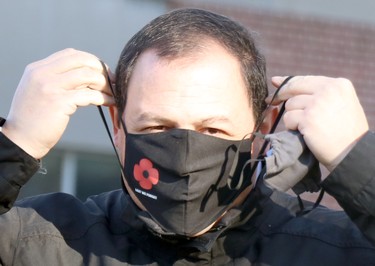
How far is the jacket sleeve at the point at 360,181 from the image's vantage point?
308cm

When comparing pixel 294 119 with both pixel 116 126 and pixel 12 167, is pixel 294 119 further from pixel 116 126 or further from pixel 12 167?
pixel 12 167

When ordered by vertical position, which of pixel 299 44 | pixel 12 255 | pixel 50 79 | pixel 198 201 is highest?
pixel 50 79

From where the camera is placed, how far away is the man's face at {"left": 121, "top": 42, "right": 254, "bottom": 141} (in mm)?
3271

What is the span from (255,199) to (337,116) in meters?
0.46

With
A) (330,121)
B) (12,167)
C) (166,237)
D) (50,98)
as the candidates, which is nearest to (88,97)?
(50,98)

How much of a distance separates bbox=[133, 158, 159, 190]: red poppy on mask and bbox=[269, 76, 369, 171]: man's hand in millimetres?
484

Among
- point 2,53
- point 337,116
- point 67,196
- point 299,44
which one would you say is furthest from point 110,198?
point 299,44

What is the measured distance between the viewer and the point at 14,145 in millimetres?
3338

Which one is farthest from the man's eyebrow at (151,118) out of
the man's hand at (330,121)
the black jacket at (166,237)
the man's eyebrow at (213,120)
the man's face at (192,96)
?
the man's hand at (330,121)

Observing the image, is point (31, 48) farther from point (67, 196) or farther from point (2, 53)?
point (67, 196)

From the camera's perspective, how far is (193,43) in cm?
343

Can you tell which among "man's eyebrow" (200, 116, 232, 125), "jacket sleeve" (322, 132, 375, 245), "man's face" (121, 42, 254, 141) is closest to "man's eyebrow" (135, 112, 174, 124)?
"man's face" (121, 42, 254, 141)

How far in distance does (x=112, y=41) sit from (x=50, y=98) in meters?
4.25

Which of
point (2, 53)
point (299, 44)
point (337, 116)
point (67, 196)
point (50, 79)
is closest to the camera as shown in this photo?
point (337, 116)
